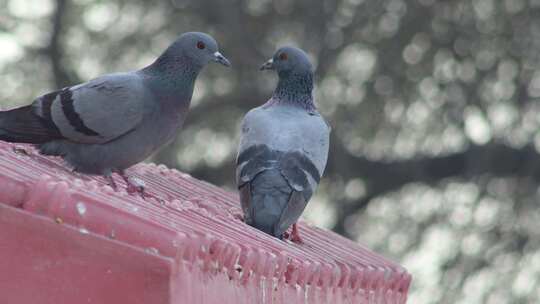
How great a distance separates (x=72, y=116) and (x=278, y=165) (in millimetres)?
943

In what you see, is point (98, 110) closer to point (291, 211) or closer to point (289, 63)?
point (291, 211)

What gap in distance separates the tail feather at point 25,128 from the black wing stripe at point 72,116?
8 centimetres

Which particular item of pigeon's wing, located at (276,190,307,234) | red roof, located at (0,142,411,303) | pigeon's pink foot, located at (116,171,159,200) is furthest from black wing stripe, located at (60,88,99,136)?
red roof, located at (0,142,411,303)

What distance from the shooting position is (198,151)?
502 inches

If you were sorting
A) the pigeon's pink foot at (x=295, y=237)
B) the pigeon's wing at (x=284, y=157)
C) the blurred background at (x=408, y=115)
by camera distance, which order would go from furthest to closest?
the blurred background at (x=408, y=115), the pigeon's wing at (x=284, y=157), the pigeon's pink foot at (x=295, y=237)

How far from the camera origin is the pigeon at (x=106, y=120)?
17.8ft

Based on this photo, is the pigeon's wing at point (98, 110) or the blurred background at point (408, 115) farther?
the blurred background at point (408, 115)

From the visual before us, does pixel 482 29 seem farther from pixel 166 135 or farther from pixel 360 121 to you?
pixel 166 135

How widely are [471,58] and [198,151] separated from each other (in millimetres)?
2785

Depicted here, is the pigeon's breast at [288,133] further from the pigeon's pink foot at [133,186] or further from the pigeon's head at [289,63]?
the pigeon's pink foot at [133,186]

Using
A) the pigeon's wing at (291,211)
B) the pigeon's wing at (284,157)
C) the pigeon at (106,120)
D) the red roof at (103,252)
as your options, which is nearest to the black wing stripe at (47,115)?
the pigeon at (106,120)

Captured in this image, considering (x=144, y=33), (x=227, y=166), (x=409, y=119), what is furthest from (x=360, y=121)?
(x=144, y=33)

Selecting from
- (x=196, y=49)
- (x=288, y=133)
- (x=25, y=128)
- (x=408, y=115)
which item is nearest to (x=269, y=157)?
(x=288, y=133)

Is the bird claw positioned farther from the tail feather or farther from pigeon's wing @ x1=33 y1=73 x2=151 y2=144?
the tail feather
